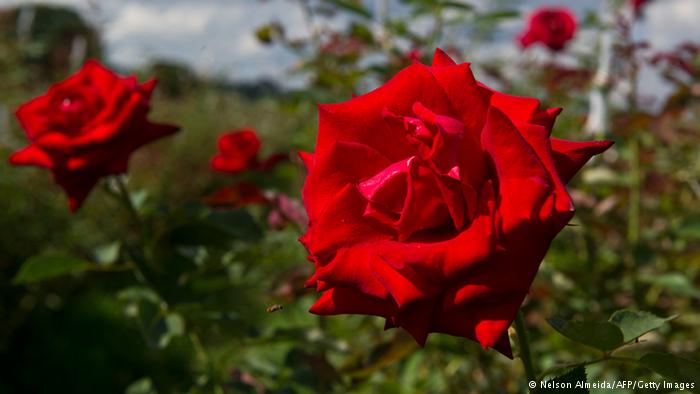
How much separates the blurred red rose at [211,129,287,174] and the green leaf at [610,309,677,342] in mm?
839

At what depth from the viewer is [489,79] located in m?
2.33

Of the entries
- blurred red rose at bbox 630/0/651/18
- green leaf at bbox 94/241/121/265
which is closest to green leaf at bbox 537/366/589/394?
green leaf at bbox 94/241/121/265

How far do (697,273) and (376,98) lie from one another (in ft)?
4.80

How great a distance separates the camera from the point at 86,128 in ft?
3.84

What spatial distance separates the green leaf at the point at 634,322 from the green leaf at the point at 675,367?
0.8 inches

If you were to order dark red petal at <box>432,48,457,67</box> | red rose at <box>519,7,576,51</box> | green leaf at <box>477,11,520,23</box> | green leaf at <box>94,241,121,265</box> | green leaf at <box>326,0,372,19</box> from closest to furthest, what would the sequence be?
dark red petal at <box>432,48,457,67</box> < green leaf at <box>94,241,121,265</box> < green leaf at <box>326,0,372,19</box> < green leaf at <box>477,11,520,23</box> < red rose at <box>519,7,576,51</box>

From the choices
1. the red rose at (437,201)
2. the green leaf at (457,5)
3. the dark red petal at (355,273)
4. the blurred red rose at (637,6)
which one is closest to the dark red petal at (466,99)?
the red rose at (437,201)

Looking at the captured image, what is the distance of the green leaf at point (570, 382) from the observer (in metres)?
0.61

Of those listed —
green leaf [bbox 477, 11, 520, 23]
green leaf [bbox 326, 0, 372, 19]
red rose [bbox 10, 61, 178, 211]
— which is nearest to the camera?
red rose [bbox 10, 61, 178, 211]

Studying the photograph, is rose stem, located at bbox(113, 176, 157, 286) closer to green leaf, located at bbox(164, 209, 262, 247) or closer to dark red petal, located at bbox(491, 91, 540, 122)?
green leaf, located at bbox(164, 209, 262, 247)

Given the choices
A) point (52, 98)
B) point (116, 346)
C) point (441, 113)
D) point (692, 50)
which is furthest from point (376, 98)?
point (116, 346)

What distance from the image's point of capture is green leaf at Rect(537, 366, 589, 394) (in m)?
0.61

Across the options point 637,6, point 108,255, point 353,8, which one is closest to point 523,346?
point 108,255

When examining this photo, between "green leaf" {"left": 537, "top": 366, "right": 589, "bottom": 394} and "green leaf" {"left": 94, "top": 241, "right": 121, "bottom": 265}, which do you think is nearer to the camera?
"green leaf" {"left": 537, "top": 366, "right": 589, "bottom": 394}
